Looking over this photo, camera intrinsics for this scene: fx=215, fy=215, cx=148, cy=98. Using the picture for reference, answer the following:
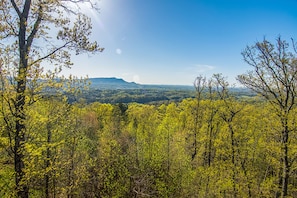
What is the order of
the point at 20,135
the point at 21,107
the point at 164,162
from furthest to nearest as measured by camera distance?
the point at 164,162
the point at 21,107
the point at 20,135

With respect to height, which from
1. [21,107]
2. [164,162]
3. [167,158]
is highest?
[21,107]

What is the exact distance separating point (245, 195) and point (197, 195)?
10.7 feet

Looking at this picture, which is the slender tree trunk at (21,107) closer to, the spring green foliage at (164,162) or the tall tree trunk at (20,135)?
the tall tree trunk at (20,135)

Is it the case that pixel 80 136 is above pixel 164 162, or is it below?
above

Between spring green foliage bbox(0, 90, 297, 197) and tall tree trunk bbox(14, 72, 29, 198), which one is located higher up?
tall tree trunk bbox(14, 72, 29, 198)

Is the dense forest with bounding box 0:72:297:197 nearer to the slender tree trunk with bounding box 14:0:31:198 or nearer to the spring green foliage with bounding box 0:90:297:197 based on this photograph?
the spring green foliage with bounding box 0:90:297:197

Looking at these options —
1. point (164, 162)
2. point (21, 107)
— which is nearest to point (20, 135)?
point (21, 107)

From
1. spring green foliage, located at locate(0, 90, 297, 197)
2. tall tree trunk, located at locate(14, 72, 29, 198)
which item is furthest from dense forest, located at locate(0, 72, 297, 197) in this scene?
tall tree trunk, located at locate(14, 72, 29, 198)

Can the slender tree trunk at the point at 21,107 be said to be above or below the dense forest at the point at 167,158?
Result: above

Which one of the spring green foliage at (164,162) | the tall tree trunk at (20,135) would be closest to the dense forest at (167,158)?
the spring green foliage at (164,162)

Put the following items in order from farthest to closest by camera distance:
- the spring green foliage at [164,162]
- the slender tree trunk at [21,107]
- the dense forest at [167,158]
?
1. the spring green foliage at [164,162]
2. the dense forest at [167,158]
3. the slender tree trunk at [21,107]

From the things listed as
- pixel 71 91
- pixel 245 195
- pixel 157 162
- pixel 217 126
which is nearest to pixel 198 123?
pixel 217 126

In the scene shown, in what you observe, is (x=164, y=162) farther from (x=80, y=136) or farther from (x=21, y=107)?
(x=21, y=107)

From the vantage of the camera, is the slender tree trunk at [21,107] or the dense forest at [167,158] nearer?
the slender tree trunk at [21,107]
